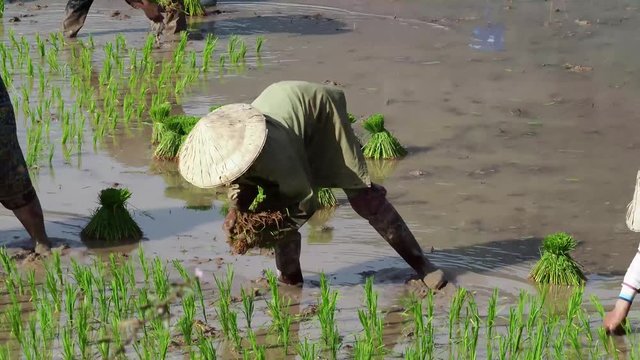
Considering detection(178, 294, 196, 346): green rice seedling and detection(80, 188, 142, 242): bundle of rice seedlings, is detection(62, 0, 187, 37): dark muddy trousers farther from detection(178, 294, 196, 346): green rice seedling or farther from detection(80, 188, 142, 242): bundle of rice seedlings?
detection(178, 294, 196, 346): green rice seedling

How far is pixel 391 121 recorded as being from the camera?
332 inches

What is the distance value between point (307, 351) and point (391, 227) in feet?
3.67

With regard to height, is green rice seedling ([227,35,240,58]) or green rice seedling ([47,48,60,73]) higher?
green rice seedling ([227,35,240,58])

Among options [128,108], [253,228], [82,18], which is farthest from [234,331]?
[82,18]

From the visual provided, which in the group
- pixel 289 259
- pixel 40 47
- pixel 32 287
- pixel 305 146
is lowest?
pixel 32 287

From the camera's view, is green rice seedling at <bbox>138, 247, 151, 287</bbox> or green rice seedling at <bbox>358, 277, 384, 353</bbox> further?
green rice seedling at <bbox>138, 247, 151, 287</bbox>

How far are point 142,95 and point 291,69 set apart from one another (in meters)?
1.64

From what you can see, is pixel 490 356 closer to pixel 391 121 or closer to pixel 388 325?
pixel 388 325

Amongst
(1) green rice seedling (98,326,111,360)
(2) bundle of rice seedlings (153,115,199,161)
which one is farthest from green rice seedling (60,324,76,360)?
(2) bundle of rice seedlings (153,115,199,161)

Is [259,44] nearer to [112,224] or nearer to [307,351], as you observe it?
[112,224]

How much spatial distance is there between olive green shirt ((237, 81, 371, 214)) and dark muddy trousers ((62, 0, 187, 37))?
5.85 meters

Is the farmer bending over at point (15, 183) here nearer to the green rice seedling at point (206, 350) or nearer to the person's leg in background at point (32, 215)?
the person's leg in background at point (32, 215)

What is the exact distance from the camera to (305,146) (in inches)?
A: 208

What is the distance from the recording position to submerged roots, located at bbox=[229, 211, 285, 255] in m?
4.92
